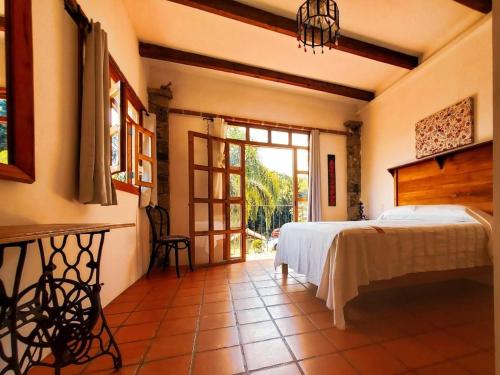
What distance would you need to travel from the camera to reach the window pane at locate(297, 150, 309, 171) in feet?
14.5

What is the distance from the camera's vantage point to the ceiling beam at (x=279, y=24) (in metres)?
2.35

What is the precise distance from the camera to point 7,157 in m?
1.05

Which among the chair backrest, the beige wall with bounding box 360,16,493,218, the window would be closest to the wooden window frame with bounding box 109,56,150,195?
the window

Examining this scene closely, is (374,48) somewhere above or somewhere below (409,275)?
above

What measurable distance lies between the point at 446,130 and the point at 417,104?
69 cm

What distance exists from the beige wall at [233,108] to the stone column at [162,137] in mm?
112

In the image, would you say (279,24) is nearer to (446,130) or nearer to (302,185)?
Answer: (446,130)

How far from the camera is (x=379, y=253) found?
1.78 metres

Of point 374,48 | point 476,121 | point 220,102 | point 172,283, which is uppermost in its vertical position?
point 374,48

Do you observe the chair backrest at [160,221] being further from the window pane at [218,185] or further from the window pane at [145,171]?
the window pane at [218,185]

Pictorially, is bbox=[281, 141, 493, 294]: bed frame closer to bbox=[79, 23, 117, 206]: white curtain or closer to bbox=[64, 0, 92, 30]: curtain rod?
bbox=[79, 23, 117, 206]: white curtain

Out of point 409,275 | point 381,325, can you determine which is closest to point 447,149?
point 409,275

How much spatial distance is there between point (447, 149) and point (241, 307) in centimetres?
310

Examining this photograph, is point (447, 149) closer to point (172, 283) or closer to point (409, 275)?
point (409, 275)
